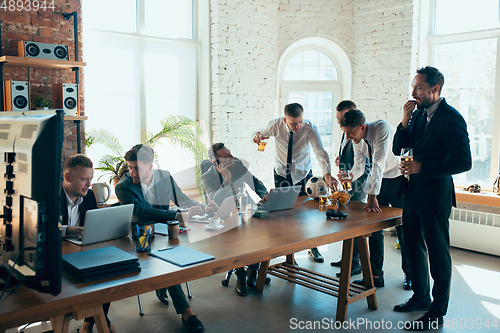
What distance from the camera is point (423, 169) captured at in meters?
2.71

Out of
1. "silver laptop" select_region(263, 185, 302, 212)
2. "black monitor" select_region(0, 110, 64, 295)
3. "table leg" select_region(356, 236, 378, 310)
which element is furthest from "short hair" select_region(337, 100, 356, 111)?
"black monitor" select_region(0, 110, 64, 295)

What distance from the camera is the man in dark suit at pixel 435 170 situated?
8.63ft

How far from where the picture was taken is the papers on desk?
191 cm

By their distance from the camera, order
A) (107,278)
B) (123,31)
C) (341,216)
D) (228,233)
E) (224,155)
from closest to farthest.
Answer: (107,278)
(228,233)
(341,216)
(224,155)
(123,31)

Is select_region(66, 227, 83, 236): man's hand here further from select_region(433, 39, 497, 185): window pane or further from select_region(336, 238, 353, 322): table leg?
select_region(433, 39, 497, 185): window pane

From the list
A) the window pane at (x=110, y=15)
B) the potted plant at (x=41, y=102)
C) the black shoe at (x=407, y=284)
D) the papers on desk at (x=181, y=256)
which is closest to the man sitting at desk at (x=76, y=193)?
the papers on desk at (x=181, y=256)

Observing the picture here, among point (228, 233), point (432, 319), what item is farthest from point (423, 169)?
point (228, 233)

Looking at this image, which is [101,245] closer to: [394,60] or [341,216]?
[341,216]

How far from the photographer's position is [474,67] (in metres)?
5.04

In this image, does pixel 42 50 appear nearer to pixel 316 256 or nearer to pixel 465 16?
pixel 316 256

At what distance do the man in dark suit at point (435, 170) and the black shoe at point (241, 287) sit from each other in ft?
4.20

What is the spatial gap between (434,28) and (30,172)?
5370mm

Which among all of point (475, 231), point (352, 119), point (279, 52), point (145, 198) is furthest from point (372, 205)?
point (279, 52)

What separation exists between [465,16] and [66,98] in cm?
464
